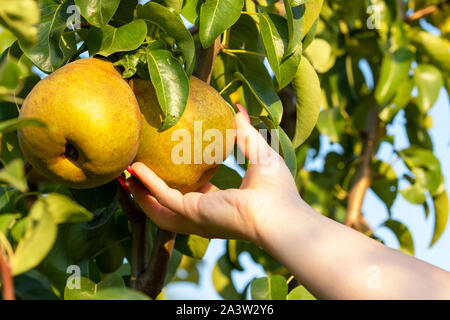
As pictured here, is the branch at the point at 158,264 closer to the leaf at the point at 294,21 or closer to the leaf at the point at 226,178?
the leaf at the point at 226,178

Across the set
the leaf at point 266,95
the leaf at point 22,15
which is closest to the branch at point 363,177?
the leaf at point 266,95

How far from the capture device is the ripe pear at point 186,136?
1.07 m

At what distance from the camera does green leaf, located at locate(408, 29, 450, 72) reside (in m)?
2.20

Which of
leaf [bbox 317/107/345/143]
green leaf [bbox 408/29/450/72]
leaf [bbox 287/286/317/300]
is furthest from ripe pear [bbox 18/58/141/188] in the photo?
A: green leaf [bbox 408/29/450/72]

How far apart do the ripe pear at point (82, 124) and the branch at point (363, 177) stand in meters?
1.22

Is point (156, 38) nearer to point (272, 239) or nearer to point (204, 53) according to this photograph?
point (204, 53)

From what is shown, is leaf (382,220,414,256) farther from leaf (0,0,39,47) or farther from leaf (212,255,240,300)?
leaf (0,0,39,47)

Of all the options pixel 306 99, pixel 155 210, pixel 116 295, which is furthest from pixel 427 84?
pixel 116 295

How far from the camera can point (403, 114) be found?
2404 mm

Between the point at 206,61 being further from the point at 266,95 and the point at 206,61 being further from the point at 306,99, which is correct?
the point at 306,99

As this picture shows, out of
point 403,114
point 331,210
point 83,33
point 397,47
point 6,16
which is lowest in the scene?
point 331,210

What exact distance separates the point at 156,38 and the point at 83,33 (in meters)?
0.14

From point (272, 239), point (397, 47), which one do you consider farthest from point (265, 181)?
point (397, 47)

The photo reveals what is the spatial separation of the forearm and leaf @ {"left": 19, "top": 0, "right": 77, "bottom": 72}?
487mm
